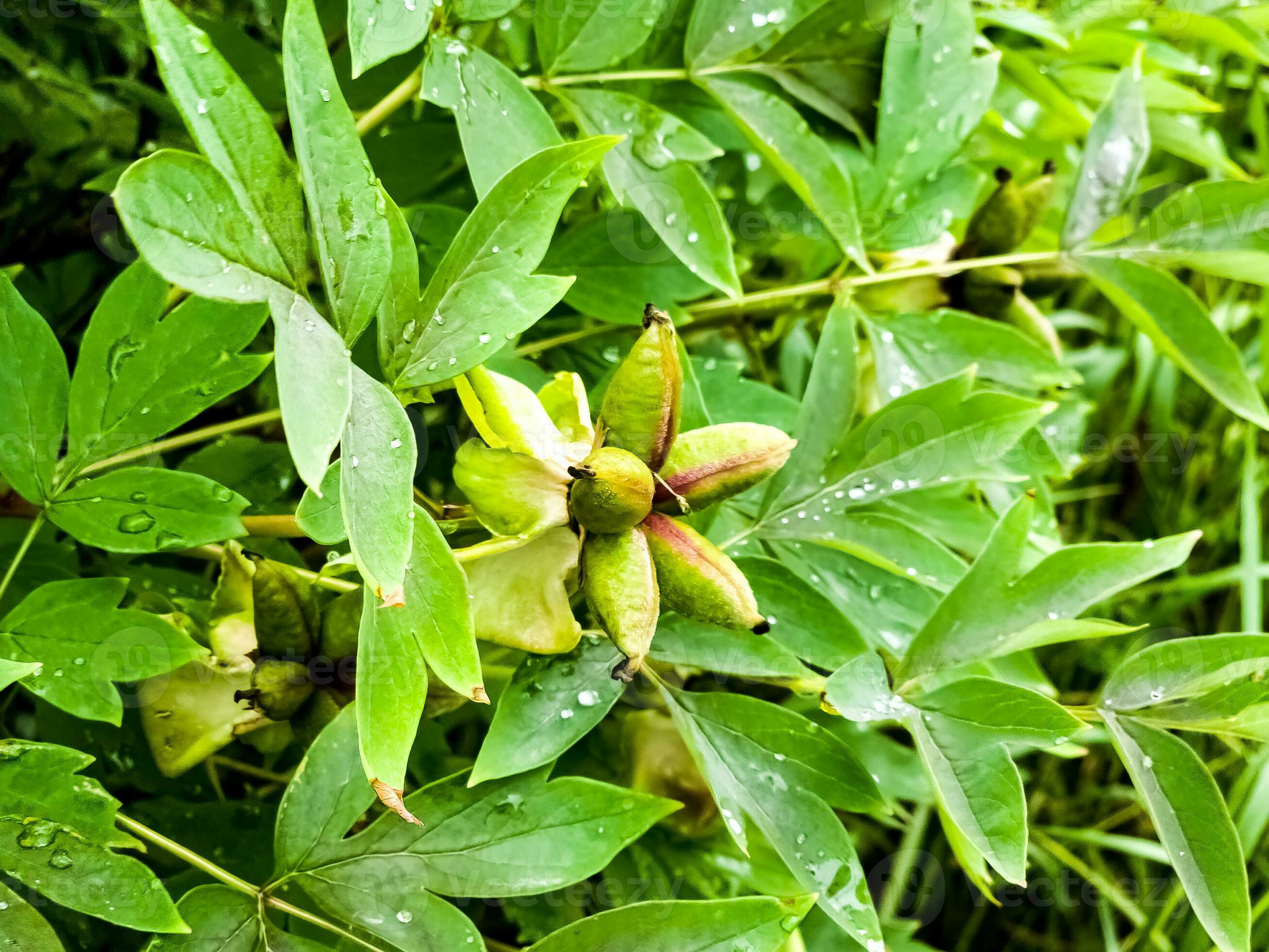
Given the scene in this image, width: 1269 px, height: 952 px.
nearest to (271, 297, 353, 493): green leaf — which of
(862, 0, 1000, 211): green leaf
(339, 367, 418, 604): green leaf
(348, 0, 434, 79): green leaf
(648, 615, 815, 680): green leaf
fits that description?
(339, 367, 418, 604): green leaf

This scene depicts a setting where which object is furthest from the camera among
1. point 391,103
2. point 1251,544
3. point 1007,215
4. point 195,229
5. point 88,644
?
Answer: point 1251,544

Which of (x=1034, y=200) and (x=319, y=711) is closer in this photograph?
(x=319, y=711)

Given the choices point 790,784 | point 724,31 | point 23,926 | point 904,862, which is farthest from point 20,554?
point 904,862

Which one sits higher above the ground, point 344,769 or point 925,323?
point 925,323

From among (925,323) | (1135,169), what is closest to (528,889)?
(925,323)

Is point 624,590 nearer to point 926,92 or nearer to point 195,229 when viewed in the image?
point 195,229

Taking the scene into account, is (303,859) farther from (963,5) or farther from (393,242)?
(963,5)
